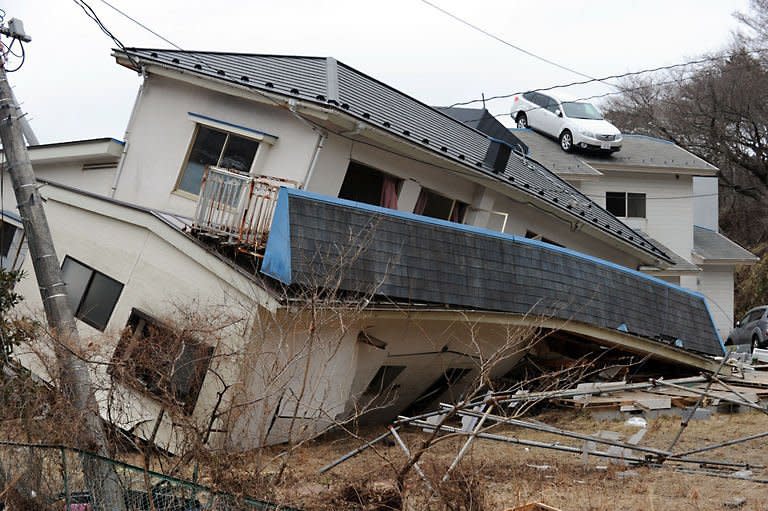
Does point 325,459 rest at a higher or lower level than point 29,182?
lower

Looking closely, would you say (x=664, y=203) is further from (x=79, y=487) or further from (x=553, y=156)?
(x=79, y=487)

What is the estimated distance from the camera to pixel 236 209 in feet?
44.3

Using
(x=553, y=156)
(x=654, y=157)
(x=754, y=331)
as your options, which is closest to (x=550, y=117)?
(x=553, y=156)

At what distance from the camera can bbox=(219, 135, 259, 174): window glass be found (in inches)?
650

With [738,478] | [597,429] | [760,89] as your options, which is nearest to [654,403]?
[597,429]

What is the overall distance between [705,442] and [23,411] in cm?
992

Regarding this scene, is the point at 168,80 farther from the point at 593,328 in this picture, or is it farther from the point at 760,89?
the point at 760,89

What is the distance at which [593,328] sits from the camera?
16.5m

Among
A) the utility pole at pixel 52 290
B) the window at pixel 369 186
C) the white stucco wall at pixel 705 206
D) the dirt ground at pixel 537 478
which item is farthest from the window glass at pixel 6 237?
the white stucco wall at pixel 705 206

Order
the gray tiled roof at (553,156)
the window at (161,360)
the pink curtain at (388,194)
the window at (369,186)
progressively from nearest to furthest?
the window at (161,360) → the window at (369,186) → the pink curtain at (388,194) → the gray tiled roof at (553,156)

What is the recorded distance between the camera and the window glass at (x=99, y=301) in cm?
1511

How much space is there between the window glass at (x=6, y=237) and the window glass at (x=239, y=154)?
300 inches

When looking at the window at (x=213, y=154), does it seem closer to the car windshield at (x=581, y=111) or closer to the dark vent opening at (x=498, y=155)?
the dark vent opening at (x=498, y=155)

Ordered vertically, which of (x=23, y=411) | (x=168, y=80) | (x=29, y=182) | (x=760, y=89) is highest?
(x=760, y=89)
